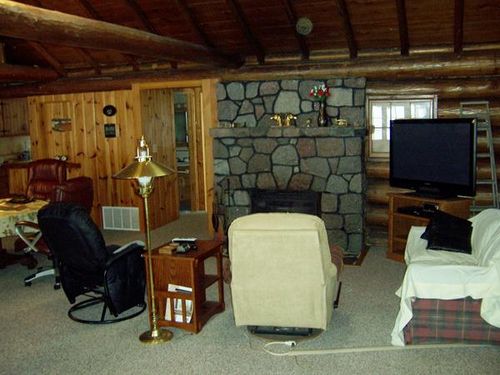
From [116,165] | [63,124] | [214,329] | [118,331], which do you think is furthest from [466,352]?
[63,124]

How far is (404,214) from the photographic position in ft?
18.9

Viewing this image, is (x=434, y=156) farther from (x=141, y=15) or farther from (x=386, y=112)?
(x=141, y=15)

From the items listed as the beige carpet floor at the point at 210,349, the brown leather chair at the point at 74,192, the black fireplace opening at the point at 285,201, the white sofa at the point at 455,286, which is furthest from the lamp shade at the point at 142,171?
the black fireplace opening at the point at 285,201

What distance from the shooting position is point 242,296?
12.2ft

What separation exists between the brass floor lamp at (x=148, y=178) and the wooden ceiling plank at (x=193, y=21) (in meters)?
2.47

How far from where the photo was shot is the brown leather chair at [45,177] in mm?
6723

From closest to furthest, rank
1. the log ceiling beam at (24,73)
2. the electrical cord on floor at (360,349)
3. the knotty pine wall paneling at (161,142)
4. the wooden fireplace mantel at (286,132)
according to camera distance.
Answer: the electrical cord on floor at (360,349) → the wooden fireplace mantel at (286,132) → the log ceiling beam at (24,73) → the knotty pine wall paneling at (161,142)

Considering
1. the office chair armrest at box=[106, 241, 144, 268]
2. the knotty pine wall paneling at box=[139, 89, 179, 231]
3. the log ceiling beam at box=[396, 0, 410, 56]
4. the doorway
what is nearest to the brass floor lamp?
the office chair armrest at box=[106, 241, 144, 268]

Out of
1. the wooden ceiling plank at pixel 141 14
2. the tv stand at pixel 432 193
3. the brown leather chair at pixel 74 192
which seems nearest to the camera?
the tv stand at pixel 432 193

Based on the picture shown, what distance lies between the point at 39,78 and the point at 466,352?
6.73 meters

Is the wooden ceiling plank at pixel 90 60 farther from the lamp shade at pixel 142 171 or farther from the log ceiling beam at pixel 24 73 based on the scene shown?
the lamp shade at pixel 142 171

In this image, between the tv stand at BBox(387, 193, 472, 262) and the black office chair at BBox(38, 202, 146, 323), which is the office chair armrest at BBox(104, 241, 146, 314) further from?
the tv stand at BBox(387, 193, 472, 262)

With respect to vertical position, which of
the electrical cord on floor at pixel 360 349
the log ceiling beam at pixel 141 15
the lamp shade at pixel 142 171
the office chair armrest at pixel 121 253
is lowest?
the electrical cord on floor at pixel 360 349

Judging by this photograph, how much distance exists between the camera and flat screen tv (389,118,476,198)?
5379 mm
